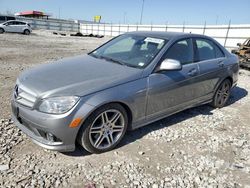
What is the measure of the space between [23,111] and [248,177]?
117 inches

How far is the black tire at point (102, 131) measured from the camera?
2.88 metres

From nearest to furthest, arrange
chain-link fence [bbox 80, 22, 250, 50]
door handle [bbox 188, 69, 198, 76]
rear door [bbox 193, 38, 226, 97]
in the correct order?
door handle [bbox 188, 69, 198, 76], rear door [bbox 193, 38, 226, 97], chain-link fence [bbox 80, 22, 250, 50]

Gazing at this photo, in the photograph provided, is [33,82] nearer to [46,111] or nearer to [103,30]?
[46,111]

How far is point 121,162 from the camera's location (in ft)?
9.95

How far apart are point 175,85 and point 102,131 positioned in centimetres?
141

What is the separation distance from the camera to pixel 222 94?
5.09 meters

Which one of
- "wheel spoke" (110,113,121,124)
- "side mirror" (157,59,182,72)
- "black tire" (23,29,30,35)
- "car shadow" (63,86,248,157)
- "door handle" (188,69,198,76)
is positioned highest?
"side mirror" (157,59,182,72)

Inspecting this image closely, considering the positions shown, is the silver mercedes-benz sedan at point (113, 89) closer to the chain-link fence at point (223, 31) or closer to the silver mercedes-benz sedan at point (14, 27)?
the chain-link fence at point (223, 31)

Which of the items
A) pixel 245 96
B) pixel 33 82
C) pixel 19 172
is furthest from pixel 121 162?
pixel 245 96

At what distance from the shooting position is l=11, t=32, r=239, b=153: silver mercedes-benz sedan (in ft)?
8.98

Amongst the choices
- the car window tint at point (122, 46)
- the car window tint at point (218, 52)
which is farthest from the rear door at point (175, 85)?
the car window tint at point (218, 52)

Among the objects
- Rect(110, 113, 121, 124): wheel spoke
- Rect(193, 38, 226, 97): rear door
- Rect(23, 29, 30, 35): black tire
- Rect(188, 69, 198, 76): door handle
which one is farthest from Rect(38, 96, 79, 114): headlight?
Rect(23, 29, 30, 35): black tire

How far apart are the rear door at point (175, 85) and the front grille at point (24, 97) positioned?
62.0 inches

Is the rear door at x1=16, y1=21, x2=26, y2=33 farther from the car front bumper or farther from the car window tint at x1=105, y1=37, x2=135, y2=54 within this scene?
the car front bumper
